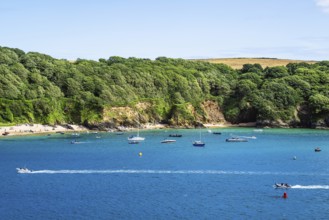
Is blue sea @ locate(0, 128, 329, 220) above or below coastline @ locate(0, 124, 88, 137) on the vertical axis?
below

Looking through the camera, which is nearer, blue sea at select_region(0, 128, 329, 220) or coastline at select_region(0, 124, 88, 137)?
blue sea at select_region(0, 128, 329, 220)

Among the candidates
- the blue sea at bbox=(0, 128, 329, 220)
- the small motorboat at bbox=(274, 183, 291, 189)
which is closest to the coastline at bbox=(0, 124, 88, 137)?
the blue sea at bbox=(0, 128, 329, 220)

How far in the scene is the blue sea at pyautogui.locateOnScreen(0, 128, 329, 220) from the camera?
7662 centimetres

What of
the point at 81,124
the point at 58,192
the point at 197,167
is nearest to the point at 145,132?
the point at 81,124

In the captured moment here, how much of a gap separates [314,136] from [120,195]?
10796 centimetres

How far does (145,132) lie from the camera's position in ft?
638

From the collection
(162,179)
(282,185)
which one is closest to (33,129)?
(162,179)

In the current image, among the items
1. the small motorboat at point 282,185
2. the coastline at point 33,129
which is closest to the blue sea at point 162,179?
the small motorboat at point 282,185

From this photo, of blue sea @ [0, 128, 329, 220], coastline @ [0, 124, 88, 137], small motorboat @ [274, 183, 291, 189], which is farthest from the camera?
coastline @ [0, 124, 88, 137]

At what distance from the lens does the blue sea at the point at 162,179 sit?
76.6 metres

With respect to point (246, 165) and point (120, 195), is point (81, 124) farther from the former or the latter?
point (120, 195)

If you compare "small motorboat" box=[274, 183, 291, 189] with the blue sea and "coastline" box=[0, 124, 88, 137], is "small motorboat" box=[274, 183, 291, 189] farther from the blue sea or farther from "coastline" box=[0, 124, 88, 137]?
"coastline" box=[0, 124, 88, 137]

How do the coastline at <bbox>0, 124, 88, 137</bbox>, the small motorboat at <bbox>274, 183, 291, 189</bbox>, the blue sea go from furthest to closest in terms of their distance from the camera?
the coastline at <bbox>0, 124, 88, 137</bbox> → the small motorboat at <bbox>274, 183, 291, 189</bbox> → the blue sea

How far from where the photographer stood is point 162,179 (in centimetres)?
9994
